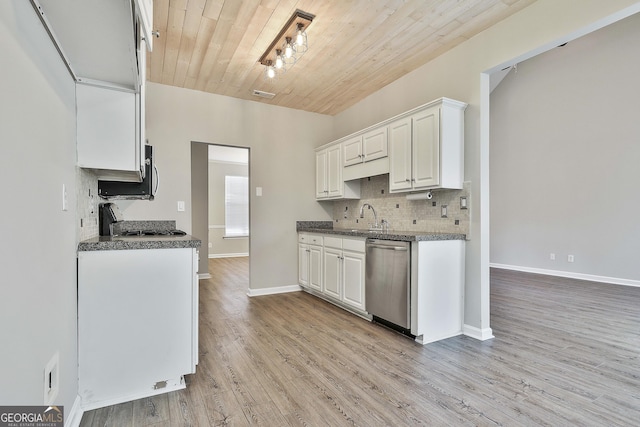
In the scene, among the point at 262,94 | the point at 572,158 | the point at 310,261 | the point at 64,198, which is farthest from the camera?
the point at 572,158

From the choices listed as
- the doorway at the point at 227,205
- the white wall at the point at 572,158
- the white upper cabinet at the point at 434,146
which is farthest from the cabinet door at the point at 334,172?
the white wall at the point at 572,158

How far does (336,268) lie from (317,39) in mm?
2376

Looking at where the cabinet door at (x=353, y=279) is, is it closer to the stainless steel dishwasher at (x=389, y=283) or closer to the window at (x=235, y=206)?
the stainless steel dishwasher at (x=389, y=283)

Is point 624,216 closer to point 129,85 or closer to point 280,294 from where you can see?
point 280,294

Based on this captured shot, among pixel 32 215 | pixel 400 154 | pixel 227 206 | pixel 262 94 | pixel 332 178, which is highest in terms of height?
pixel 262 94

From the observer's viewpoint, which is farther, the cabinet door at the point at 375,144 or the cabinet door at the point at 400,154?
the cabinet door at the point at 375,144

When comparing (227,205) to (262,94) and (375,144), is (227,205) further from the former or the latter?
(375,144)

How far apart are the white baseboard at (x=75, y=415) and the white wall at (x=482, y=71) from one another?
2872 mm

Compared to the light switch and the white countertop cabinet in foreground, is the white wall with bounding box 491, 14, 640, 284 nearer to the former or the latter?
the white countertop cabinet in foreground

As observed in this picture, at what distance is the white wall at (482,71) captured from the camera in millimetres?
2162

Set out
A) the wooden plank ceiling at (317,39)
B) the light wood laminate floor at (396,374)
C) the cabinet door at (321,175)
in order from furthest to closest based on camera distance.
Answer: the cabinet door at (321,175), the wooden plank ceiling at (317,39), the light wood laminate floor at (396,374)

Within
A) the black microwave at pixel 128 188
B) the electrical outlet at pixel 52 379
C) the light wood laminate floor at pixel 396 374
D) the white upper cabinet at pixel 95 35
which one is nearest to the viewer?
the white upper cabinet at pixel 95 35

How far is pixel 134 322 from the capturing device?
6.05 feet

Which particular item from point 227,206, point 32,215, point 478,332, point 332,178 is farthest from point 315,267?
point 227,206
